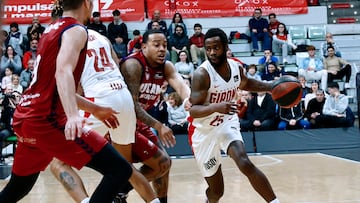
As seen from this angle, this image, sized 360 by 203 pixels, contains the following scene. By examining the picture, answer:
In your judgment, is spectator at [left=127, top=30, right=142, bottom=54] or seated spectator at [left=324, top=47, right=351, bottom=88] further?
seated spectator at [left=324, top=47, right=351, bottom=88]

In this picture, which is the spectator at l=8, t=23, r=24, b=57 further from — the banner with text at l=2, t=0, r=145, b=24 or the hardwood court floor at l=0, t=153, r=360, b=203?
the hardwood court floor at l=0, t=153, r=360, b=203

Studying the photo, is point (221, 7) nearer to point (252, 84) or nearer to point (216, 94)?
point (252, 84)

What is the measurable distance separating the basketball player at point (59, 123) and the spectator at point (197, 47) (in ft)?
37.5

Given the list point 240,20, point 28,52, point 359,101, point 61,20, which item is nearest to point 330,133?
point 359,101

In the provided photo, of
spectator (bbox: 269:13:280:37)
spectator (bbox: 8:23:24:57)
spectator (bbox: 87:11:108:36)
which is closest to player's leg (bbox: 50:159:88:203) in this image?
spectator (bbox: 8:23:24:57)

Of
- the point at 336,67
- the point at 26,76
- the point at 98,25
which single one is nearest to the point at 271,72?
the point at 336,67

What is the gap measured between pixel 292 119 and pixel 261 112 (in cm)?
69

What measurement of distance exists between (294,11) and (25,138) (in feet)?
48.6

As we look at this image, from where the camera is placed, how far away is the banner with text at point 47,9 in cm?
1619

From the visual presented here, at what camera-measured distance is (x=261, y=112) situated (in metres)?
11.8

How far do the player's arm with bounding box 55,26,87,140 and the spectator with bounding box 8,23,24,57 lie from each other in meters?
11.5

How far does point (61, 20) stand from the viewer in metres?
3.46

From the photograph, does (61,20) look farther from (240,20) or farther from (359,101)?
(240,20)

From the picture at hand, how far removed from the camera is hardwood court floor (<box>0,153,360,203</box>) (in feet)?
20.6
